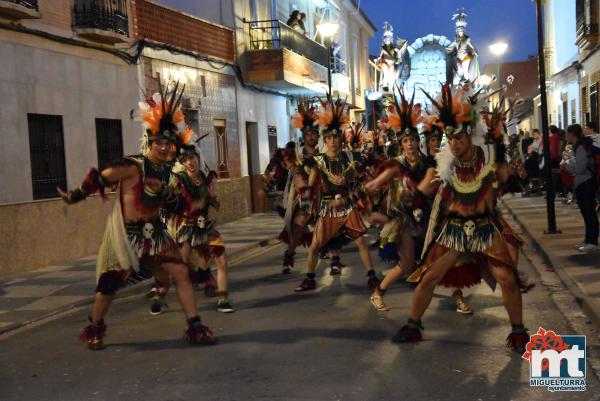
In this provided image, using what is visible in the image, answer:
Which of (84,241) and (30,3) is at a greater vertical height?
(30,3)

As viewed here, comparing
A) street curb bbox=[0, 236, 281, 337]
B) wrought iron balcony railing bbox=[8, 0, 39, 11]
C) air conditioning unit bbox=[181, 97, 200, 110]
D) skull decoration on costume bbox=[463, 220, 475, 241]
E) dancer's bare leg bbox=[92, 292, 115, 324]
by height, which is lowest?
street curb bbox=[0, 236, 281, 337]

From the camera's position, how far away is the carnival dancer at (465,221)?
20.1 ft

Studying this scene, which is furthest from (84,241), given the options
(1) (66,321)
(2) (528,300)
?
(2) (528,300)

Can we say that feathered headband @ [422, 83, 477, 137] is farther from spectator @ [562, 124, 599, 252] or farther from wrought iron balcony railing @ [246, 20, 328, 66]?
wrought iron balcony railing @ [246, 20, 328, 66]

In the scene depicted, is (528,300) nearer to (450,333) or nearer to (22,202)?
(450,333)

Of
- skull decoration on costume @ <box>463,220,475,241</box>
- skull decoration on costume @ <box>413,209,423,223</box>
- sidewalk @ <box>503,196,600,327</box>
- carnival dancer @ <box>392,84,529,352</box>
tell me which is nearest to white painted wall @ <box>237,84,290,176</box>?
sidewalk @ <box>503,196,600,327</box>

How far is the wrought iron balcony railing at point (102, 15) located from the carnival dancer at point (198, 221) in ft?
23.4

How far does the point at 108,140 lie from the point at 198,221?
7912 mm

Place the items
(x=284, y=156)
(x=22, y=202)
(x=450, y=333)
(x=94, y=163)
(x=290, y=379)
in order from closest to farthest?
1. (x=290, y=379)
2. (x=450, y=333)
3. (x=284, y=156)
4. (x=22, y=202)
5. (x=94, y=163)

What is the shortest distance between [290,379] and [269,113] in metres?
20.6

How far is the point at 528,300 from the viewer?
8.59m

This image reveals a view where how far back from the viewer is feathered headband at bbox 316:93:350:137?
31.9ft

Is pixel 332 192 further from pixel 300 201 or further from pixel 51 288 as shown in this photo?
pixel 51 288

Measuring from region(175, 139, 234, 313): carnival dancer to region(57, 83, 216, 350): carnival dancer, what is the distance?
1.52 m
